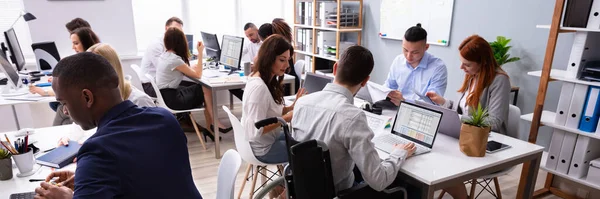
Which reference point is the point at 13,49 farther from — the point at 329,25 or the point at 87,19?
the point at 329,25

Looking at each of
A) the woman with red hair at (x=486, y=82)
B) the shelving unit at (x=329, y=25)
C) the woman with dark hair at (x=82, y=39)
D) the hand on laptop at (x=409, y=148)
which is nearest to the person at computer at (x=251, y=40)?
the shelving unit at (x=329, y=25)

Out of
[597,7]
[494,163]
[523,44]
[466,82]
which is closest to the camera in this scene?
[494,163]

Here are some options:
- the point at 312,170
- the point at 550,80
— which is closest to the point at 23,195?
the point at 312,170

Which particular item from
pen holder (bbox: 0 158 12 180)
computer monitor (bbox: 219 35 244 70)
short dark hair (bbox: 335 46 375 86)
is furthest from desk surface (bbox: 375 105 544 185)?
computer monitor (bbox: 219 35 244 70)

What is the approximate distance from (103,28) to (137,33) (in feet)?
1.43

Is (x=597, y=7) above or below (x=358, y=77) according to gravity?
above

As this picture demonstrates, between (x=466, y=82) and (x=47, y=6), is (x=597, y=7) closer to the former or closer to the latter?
(x=466, y=82)

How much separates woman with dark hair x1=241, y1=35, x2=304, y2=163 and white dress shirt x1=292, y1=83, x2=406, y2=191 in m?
0.50

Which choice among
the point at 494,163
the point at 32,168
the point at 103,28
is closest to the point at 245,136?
the point at 32,168

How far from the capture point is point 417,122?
6.49ft

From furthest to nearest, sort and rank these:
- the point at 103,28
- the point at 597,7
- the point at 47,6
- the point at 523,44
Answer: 1. the point at 103,28
2. the point at 47,6
3. the point at 523,44
4. the point at 597,7

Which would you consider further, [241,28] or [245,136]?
[241,28]

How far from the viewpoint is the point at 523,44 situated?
133 inches

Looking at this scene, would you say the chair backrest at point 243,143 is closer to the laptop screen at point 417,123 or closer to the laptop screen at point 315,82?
the laptop screen at point 315,82
